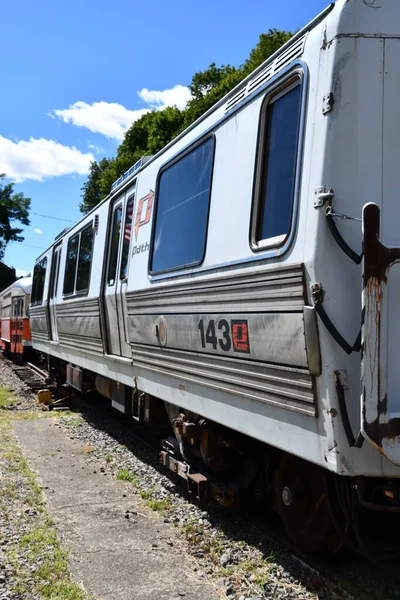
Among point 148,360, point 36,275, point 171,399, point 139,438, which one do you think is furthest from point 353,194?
point 36,275

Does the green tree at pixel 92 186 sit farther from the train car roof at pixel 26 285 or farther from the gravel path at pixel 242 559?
the gravel path at pixel 242 559

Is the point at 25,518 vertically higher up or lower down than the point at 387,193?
lower down

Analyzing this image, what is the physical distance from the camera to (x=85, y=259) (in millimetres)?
9062

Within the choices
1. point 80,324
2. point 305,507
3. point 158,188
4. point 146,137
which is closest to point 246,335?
point 305,507

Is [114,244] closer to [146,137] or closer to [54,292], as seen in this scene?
[54,292]

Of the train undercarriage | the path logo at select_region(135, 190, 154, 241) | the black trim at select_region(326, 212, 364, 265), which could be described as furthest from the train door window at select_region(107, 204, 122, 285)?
the black trim at select_region(326, 212, 364, 265)

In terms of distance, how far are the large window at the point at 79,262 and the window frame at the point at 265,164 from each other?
5.26 m

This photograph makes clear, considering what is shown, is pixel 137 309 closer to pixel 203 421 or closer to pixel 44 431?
pixel 203 421

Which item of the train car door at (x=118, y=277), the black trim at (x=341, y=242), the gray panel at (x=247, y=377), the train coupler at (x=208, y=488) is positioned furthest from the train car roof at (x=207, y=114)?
the train coupler at (x=208, y=488)

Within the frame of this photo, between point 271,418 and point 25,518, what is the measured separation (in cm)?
284

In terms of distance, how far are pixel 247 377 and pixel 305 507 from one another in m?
1.01

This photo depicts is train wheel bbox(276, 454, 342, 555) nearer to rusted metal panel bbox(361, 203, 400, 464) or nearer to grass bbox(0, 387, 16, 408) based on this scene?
rusted metal panel bbox(361, 203, 400, 464)

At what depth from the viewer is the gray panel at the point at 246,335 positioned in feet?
10.4

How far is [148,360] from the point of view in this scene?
19.2 feet
